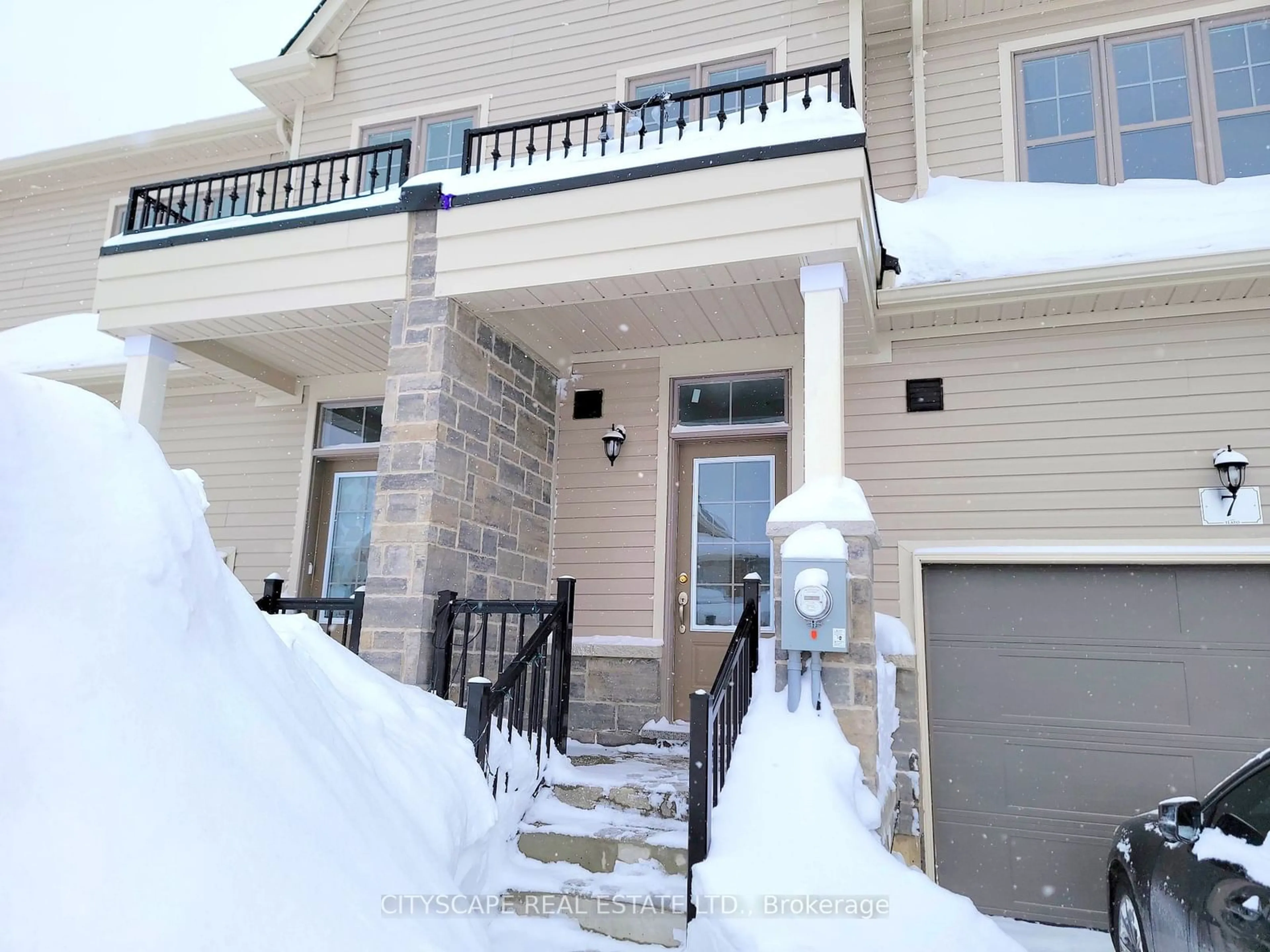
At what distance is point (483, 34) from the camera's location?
8453 mm

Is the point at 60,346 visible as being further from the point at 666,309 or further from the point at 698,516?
the point at 698,516

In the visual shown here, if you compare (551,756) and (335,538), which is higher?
(335,538)

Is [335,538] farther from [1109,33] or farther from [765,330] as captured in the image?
[1109,33]

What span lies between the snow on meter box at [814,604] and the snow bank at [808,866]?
0.27 meters

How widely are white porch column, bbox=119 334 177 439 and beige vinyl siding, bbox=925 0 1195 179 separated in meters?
6.48

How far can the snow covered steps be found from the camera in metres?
3.73

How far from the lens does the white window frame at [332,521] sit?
8.05 metres

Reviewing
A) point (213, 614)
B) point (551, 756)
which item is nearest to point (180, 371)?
point (551, 756)

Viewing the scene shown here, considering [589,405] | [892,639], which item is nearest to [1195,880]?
[892,639]

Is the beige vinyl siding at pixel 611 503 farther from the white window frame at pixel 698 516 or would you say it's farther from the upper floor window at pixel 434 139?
the upper floor window at pixel 434 139

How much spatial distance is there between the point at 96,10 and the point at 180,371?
139m

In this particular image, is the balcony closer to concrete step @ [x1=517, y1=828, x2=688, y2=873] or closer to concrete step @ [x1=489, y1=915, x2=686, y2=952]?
concrete step @ [x1=517, y1=828, x2=688, y2=873]

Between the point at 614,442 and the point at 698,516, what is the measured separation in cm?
92

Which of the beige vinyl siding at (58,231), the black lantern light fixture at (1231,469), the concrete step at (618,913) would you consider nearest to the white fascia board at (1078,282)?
the black lantern light fixture at (1231,469)
